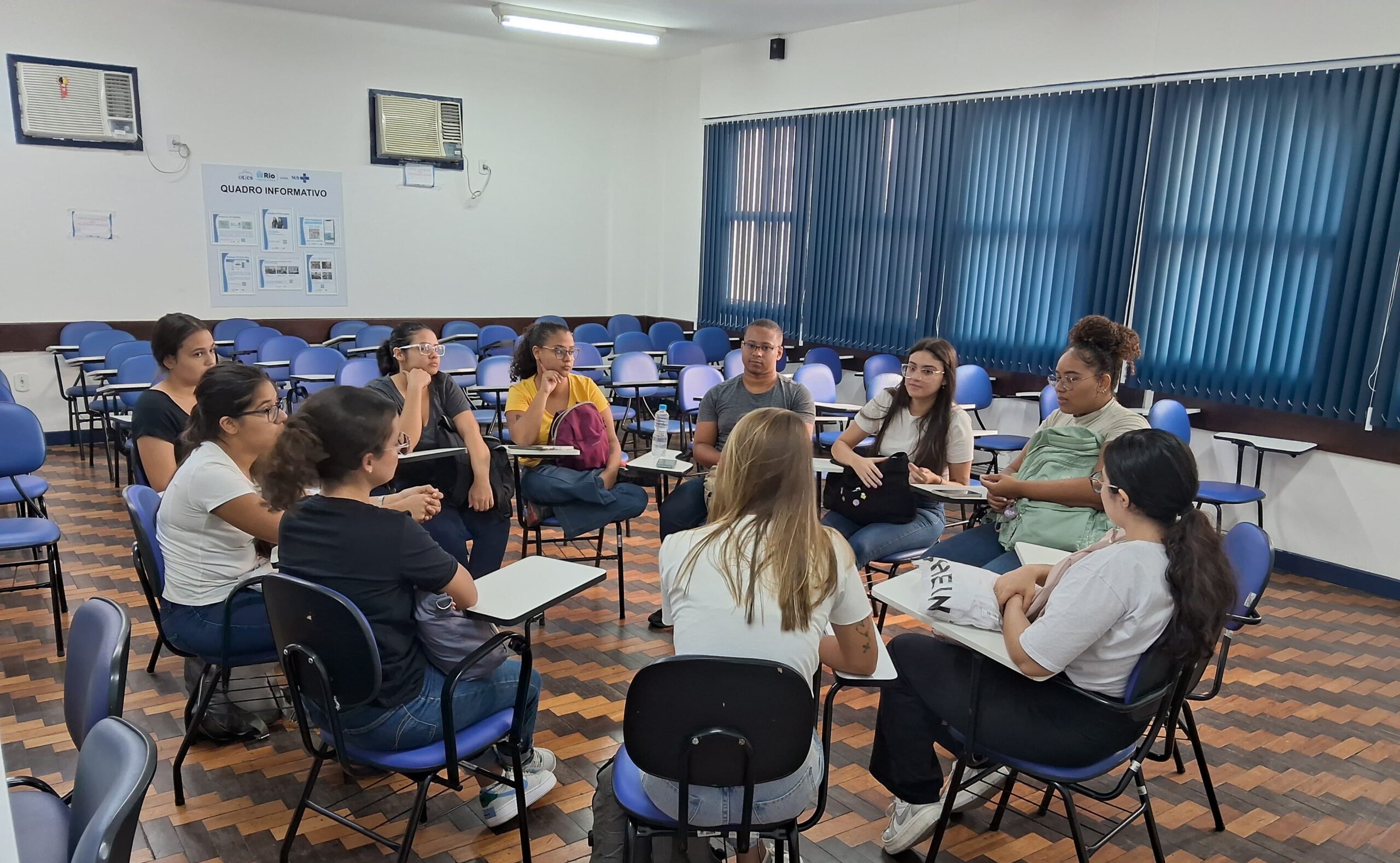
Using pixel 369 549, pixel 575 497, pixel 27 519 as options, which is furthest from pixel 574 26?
pixel 369 549

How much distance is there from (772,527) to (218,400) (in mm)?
1727

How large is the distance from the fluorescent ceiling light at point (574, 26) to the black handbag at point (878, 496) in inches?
223

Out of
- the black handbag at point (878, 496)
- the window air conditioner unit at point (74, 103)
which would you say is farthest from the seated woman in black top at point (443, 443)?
the window air conditioner unit at point (74, 103)

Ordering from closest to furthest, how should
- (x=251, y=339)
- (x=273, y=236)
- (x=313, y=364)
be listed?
(x=313, y=364), (x=251, y=339), (x=273, y=236)

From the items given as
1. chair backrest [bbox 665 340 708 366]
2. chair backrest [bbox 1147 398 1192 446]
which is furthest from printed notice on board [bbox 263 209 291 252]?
chair backrest [bbox 1147 398 1192 446]

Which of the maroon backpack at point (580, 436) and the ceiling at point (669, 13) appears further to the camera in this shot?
the ceiling at point (669, 13)

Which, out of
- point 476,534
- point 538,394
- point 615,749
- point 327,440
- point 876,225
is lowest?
point 615,749

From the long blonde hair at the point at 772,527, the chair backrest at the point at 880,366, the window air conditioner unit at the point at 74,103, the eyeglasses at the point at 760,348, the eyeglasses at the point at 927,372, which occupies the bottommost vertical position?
the chair backrest at the point at 880,366

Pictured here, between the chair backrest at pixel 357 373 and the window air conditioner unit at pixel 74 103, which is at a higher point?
the window air conditioner unit at pixel 74 103

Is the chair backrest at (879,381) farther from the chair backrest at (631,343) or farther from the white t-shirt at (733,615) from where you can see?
the white t-shirt at (733,615)

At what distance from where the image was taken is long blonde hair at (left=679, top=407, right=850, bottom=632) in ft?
6.21

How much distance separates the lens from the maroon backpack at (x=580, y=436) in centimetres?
404

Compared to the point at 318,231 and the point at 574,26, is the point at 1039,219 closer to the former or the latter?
the point at 574,26

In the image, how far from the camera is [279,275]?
8258mm
